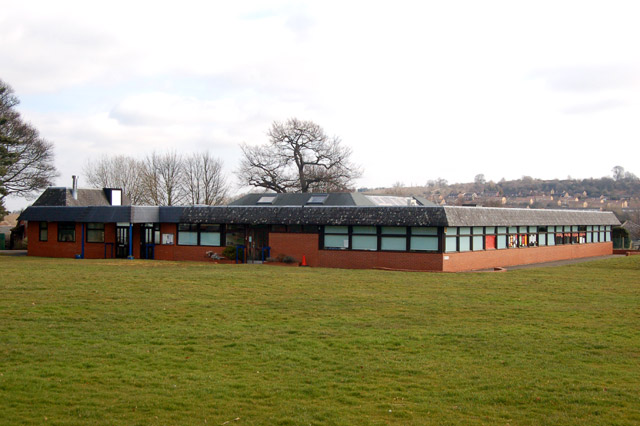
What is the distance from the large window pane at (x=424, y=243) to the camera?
33.8 metres

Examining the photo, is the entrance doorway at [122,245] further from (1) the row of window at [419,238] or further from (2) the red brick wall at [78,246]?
(1) the row of window at [419,238]

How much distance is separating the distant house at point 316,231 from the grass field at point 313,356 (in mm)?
11482

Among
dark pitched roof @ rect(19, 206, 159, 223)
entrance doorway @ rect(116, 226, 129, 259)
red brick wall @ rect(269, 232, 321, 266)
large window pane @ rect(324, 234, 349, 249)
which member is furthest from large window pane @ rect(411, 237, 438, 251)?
entrance doorway @ rect(116, 226, 129, 259)

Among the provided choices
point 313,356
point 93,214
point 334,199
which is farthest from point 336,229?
point 313,356

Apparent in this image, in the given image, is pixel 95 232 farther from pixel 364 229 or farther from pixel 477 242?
pixel 477 242

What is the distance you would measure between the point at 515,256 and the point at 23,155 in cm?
4354

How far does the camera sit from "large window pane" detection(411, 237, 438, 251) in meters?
33.8

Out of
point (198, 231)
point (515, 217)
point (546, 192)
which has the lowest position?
point (198, 231)

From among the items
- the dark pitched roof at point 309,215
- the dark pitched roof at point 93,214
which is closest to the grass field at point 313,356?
the dark pitched roof at point 309,215

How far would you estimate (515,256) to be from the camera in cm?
4109

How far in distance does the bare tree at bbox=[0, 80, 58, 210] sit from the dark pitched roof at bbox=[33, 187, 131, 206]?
22.1 ft

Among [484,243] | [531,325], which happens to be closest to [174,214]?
[484,243]

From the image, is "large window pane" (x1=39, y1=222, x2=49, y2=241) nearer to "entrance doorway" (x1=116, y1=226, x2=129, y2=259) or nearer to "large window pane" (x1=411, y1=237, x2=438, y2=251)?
"entrance doorway" (x1=116, y1=226, x2=129, y2=259)

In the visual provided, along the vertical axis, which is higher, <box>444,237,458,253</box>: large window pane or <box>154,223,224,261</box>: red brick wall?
<box>444,237,458,253</box>: large window pane
